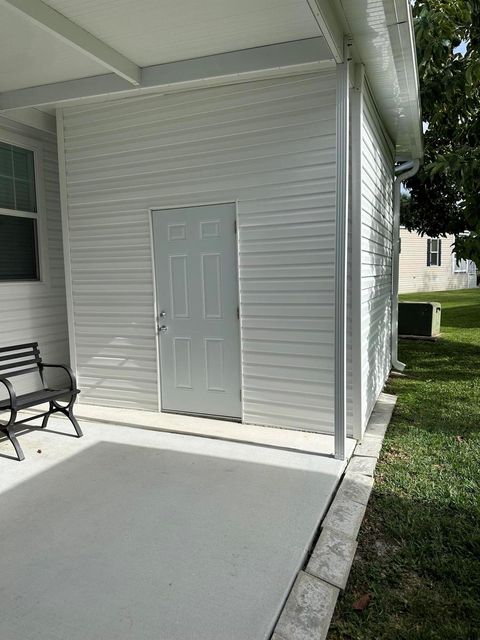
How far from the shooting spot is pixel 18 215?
519 cm

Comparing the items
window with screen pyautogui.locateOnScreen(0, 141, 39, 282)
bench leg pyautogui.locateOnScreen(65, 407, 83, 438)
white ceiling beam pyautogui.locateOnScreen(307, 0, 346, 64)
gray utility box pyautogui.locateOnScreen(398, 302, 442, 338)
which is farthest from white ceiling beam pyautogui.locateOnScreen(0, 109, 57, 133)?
gray utility box pyautogui.locateOnScreen(398, 302, 442, 338)

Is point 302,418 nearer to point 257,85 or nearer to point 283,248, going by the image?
point 283,248

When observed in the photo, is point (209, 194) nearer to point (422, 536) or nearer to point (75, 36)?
point (75, 36)

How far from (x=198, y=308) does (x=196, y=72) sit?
2009 millimetres

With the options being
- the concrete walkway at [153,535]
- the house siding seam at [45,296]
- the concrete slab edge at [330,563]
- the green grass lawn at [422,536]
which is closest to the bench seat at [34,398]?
the concrete walkway at [153,535]

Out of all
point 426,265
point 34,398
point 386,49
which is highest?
point 386,49

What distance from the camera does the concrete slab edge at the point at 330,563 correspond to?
6.72ft

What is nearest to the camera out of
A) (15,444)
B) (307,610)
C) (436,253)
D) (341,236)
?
(307,610)

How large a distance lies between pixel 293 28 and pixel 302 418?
306 centimetres

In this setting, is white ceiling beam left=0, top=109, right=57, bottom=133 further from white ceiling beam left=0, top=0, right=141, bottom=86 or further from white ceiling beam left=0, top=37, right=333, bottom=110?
white ceiling beam left=0, top=0, right=141, bottom=86

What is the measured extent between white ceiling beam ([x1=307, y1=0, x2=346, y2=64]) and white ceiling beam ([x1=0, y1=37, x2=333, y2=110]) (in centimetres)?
13

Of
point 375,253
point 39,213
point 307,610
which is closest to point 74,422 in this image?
point 39,213

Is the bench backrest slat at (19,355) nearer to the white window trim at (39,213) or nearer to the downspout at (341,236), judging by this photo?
the white window trim at (39,213)

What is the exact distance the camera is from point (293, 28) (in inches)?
128
